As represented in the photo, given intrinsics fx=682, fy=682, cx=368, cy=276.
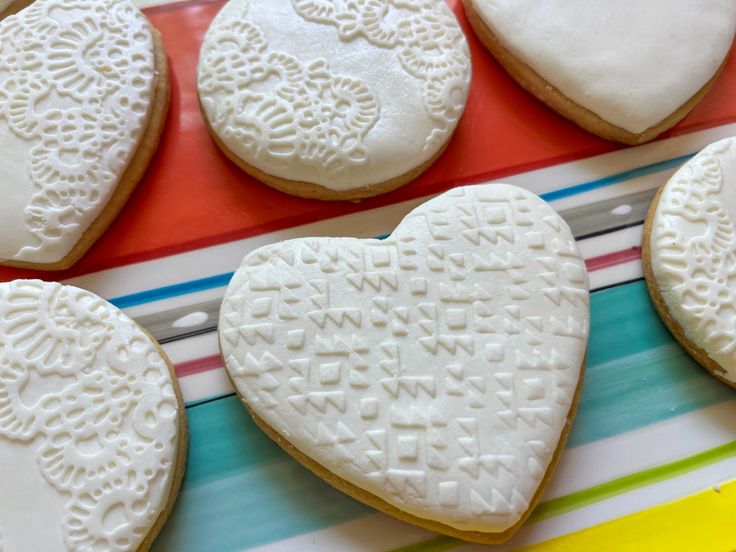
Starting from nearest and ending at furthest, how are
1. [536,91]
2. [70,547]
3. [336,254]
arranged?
[70,547] → [336,254] → [536,91]

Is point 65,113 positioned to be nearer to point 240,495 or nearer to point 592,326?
point 240,495

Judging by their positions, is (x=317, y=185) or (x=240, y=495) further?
(x=317, y=185)

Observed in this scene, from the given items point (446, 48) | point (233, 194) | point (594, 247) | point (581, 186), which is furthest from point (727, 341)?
point (233, 194)

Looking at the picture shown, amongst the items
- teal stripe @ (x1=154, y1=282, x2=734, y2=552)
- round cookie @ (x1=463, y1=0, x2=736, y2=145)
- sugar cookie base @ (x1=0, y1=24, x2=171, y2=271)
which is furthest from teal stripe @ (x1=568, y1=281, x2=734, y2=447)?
sugar cookie base @ (x1=0, y1=24, x2=171, y2=271)

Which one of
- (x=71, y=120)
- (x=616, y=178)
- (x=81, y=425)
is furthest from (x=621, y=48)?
(x=81, y=425)

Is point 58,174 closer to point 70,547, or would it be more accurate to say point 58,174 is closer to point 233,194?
point 233,194

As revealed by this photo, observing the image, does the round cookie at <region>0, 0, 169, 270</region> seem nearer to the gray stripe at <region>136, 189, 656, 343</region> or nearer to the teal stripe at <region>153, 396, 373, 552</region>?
the teal stripe at <region>153, 396, 373, 552</region>

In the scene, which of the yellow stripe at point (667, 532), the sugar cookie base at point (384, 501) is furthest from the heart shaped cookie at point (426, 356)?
the yellow stripe at point (667, 532)
